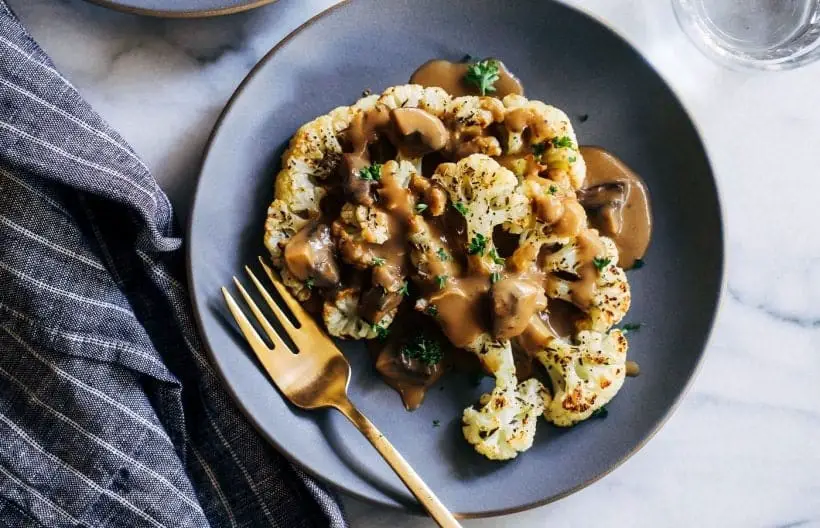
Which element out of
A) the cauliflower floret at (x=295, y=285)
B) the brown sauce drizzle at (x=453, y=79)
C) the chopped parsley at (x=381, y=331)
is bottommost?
the chopped parsley at (x=381, y=331)

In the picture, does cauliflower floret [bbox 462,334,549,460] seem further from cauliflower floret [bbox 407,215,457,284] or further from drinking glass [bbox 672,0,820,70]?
drinking glass [bbox 672,0,820,70]

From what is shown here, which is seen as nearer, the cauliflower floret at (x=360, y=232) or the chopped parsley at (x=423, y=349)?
the cauliflower floret at (x=360, y=232)

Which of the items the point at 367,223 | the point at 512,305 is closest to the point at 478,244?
the point at 512,305

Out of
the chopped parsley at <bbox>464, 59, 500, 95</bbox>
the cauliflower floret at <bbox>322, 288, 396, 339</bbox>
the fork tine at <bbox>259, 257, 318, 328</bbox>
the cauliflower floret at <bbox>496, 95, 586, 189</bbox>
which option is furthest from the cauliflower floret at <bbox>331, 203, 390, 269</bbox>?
the chopped parsley at <bbox>464, 59, 500, 95</bbox>

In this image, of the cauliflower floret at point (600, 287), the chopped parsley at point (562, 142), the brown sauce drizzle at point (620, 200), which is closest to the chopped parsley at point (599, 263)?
the cauliflower floret at point (600, 287)

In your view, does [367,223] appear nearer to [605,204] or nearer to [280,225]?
[280,225]

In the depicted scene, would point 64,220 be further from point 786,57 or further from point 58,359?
point 786,57

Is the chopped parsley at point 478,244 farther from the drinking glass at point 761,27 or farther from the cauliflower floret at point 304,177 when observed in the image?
the drinking glass at point 761,27
